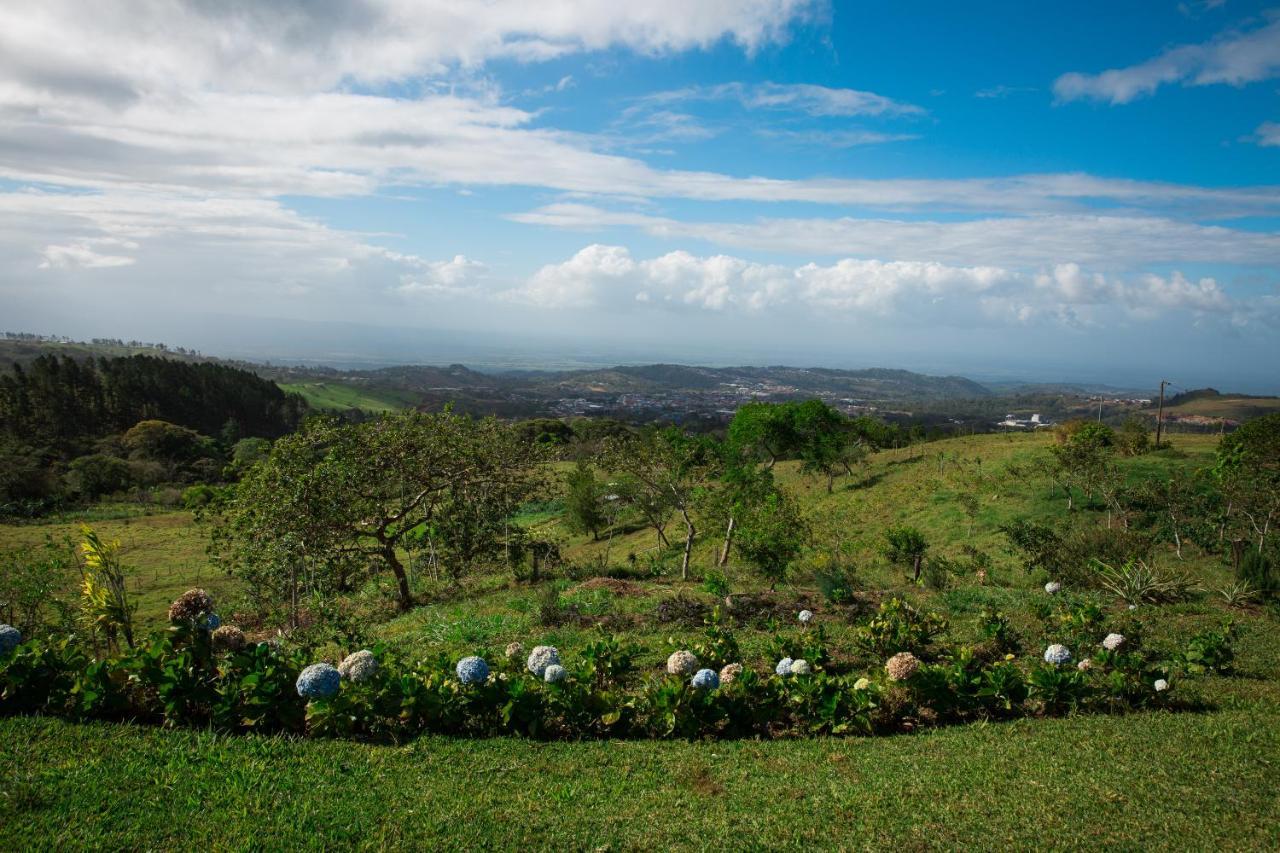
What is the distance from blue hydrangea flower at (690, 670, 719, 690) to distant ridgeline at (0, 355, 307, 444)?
7760cm

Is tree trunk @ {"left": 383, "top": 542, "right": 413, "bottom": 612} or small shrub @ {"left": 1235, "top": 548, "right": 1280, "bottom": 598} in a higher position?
small shrub @ {"left": 1235, "top": 548, "right": 1280, "bottom": 598}

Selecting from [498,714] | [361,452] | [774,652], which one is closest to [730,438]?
[361,452]

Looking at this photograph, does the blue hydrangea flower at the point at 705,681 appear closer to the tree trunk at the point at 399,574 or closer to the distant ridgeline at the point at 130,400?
the tree trunk at the point at 399,574

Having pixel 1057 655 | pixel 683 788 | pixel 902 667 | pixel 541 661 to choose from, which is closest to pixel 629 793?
pixel 683 788

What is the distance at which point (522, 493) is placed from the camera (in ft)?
61.5

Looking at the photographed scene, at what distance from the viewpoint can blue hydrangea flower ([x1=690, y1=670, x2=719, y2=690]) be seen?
707 centimetres

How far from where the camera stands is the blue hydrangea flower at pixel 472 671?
679cm

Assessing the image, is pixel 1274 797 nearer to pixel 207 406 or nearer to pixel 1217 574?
pixel 1217 574

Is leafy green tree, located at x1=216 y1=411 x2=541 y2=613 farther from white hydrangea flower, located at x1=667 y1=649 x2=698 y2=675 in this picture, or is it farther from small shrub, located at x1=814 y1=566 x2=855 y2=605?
small shrub, located at x1=814 y1=566 x2=855 y2=605

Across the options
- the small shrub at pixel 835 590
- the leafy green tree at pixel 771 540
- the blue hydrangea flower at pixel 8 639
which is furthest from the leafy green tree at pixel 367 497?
the small shrub at pixel 835 590

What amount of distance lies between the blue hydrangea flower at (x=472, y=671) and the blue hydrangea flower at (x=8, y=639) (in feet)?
13.4

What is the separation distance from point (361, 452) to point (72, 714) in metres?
9.69

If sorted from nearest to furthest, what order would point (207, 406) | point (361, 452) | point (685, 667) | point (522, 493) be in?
point (685, 667), point (361, 452), point (522, 493), point (207, 406)

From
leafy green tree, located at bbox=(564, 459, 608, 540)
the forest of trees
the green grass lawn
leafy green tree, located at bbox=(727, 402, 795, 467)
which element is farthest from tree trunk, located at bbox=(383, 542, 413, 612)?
leafy green tree, located at bbox=(727, 402, 795, 467)
